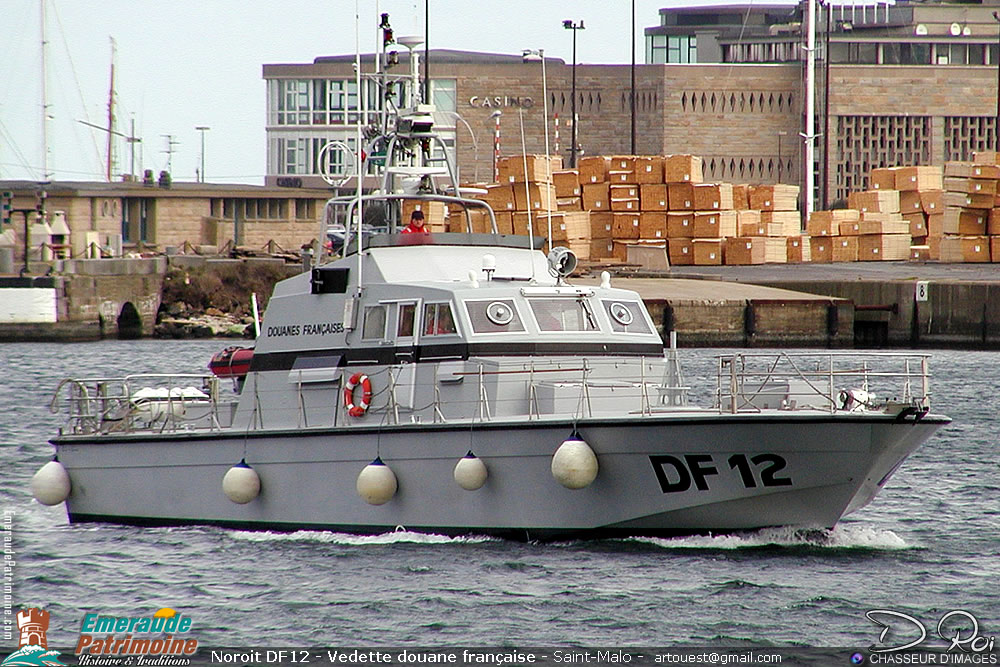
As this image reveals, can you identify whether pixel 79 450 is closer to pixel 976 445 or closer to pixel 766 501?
pixel 766 501

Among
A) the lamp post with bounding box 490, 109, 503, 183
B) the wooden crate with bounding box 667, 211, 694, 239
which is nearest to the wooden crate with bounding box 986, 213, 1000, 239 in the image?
the wooden crate with bounding box 667, 211, 694, 239

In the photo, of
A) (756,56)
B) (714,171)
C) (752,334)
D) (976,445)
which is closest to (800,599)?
(976,445)

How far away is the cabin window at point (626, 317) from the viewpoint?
16000 mm

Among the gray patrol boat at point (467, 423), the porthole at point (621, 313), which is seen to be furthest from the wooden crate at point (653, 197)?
the porthole at point (621, 313)

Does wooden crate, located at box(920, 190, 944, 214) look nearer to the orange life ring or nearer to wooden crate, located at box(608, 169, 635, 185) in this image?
wooden crate, located at box(608, 169, 635, 185)

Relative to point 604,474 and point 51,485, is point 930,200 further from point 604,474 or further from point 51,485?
point 604,474

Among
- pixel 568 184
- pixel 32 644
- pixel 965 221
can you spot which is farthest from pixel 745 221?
pixel 32 644

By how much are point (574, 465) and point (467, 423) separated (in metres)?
1.25

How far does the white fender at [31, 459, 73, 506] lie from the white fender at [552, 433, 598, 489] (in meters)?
6.22

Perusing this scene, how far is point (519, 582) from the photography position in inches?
536

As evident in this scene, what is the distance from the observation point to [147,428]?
17.2 m

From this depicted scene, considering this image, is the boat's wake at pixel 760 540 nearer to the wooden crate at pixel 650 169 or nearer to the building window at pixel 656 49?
the wooden crate at pixel 650 169

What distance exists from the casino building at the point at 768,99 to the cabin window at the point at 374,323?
56.8 meters

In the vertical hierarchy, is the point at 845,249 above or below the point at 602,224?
below
